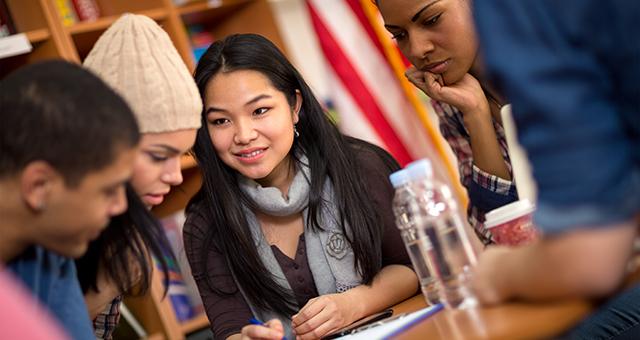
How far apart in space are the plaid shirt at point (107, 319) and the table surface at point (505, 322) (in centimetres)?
80

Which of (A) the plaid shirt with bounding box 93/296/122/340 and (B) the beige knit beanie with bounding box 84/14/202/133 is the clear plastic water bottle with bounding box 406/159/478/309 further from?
(A) the plaid shirt with bounding box 93/296/122/340

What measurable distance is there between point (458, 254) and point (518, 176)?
2.63ft

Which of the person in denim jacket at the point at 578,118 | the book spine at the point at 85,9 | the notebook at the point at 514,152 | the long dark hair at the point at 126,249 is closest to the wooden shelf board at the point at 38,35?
the book spine at the point at 85,9

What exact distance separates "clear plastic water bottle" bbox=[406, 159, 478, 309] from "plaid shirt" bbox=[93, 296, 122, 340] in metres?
0.70

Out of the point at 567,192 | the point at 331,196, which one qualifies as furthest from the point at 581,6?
the point at 331,196

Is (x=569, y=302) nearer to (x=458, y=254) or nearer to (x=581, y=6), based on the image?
(x=581, y=6)

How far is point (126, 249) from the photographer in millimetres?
1687

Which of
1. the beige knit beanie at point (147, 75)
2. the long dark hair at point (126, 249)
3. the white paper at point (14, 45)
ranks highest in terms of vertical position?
the white paper at point (14, 45)

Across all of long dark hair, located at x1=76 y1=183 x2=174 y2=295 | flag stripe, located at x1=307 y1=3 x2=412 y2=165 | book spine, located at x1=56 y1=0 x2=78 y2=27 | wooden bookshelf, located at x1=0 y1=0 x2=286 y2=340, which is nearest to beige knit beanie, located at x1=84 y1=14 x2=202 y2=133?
long dark hair, located at x1=76 y1=183 x2=174 y2=295

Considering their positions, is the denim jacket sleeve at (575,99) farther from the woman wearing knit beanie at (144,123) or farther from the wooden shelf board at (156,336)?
the wooden shelf board at (156,336)

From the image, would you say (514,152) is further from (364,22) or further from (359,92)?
(364,22)

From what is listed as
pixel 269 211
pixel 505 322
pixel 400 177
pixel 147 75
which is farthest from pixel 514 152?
pixel 505 322

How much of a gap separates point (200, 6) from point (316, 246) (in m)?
1.88

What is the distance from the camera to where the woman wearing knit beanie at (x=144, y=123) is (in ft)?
5.16
